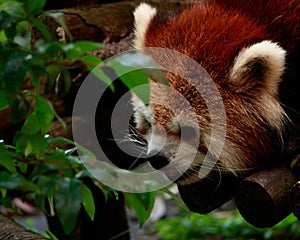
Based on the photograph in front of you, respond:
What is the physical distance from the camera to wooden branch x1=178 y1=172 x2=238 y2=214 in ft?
9.22

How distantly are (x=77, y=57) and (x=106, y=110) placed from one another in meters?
1.97

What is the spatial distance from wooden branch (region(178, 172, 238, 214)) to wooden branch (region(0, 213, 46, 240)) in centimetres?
83

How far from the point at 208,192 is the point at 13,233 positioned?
0.97 metres

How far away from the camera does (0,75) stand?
1.36 metres

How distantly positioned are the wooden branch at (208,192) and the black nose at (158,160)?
240mm

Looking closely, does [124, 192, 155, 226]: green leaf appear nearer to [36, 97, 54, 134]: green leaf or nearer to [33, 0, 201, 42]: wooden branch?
[36, 97, 54, 134]: green leaf

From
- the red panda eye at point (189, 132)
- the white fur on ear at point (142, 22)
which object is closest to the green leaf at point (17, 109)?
the red panda eye at point (189, 132)

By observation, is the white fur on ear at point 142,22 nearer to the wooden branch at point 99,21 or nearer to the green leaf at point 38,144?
the wooden branch at point 99,21

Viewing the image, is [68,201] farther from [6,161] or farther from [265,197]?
[265,197]

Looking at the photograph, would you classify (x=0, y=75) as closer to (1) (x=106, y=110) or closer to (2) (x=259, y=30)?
Answer: (2) (x=259, y=30)

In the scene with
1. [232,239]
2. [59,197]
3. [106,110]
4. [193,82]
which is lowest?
[232,239]

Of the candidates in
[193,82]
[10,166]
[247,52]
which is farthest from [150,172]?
[10,166]

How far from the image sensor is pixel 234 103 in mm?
2730

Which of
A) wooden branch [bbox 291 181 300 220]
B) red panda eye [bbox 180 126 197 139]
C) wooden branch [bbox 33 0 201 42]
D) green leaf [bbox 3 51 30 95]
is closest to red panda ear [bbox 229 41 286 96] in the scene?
red panda eye [bbox 180 126 197 139]
